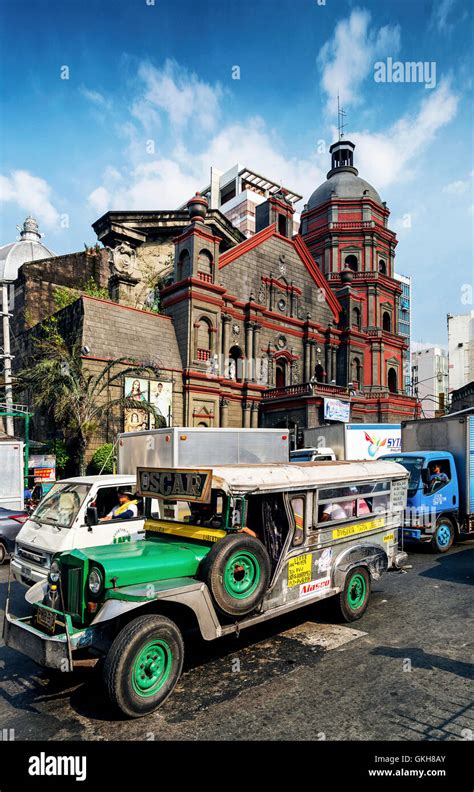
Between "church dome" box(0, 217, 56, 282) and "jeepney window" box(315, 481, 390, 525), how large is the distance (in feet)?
156

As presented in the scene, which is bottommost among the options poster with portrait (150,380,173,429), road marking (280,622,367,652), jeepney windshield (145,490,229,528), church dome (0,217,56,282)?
Result: road marking (280,622,367,652)

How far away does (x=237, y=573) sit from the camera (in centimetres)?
539

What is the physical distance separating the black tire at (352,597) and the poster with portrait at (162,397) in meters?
18.8

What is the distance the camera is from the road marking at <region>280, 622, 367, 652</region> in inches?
249

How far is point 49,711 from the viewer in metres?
4.77

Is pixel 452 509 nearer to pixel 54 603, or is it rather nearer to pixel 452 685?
pixel 452 685

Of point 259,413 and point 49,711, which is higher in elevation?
point 259,413

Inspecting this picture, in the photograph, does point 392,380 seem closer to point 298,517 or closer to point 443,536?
point 443,536

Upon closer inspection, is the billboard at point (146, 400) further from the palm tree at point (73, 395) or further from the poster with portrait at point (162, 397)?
the palm tree at point (73, 395)

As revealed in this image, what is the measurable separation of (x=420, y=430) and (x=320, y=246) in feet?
108

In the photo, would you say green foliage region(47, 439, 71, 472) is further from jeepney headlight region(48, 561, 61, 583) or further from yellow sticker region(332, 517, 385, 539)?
jeepney headlight region(48, 561, 61, 583)

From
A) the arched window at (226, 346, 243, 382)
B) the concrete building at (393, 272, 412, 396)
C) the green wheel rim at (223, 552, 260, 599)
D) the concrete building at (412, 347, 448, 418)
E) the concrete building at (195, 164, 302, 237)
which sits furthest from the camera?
the concrete building at (393, 272, 412, 396)

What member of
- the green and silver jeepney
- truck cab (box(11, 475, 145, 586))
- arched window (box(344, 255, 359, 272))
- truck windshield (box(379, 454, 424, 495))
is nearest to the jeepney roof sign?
the green and silver jeepney
